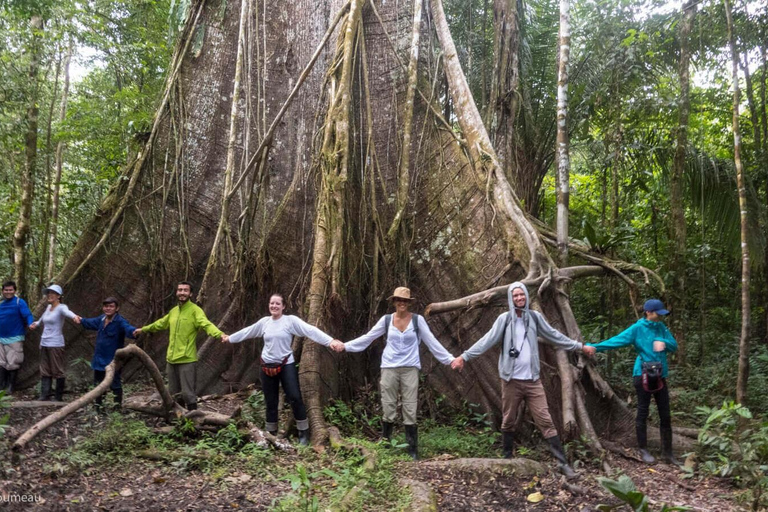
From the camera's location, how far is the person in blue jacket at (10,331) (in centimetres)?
670

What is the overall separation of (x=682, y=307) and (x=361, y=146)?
5.09 metres

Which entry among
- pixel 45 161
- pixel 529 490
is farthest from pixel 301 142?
pixel 45 161

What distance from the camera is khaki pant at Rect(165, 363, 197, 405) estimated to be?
5.79m

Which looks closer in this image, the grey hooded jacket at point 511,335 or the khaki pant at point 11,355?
the grey hooded jacket at point 511,335

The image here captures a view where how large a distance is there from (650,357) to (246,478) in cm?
368

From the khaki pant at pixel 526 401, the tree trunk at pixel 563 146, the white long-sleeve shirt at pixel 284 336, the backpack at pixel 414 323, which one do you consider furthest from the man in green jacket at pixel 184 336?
the tree trunk at pixel 563 146

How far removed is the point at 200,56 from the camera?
7.80 meters

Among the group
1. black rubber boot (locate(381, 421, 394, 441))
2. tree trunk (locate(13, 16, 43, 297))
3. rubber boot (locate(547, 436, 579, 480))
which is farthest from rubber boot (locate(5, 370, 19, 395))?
rubber boot (locate(547, 436, 579, 480))

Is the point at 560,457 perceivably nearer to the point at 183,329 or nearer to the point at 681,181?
the point at 183,329

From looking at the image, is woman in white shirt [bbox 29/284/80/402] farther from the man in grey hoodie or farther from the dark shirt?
the man in grey hoodie

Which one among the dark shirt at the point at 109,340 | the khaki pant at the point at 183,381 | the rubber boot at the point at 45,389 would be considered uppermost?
the dark shirt at the point at 109,340

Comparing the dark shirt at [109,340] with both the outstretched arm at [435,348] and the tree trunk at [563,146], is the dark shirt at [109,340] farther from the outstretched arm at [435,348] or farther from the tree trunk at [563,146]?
the tree trunk at [563,146]

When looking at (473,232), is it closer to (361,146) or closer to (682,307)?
(361,146)

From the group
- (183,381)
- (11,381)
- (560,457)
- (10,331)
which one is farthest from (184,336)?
(560,457)
